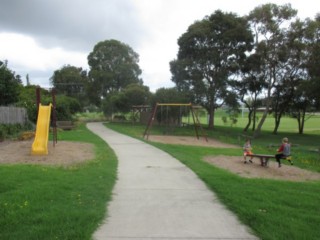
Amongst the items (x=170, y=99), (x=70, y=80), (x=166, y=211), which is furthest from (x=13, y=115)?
(x=70, y=80)

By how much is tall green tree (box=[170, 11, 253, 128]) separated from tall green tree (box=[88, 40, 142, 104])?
83.2 ft

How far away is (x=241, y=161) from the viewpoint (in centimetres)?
1538

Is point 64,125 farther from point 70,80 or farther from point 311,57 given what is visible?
point 70,80

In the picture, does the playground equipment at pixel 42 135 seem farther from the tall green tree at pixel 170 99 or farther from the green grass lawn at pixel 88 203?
the tall green tree at pixel 170 99

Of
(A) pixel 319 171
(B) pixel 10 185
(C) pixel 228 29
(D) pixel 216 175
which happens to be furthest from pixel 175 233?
(C) pixel 228 29

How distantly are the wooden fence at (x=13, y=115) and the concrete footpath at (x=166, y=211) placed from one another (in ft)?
55.9

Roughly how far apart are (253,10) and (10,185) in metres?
35.3

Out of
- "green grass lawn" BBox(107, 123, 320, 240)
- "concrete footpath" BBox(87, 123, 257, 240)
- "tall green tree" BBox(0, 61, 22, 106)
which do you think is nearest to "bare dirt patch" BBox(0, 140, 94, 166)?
"concrete footpath" BBox(87, 123, 257, 240)

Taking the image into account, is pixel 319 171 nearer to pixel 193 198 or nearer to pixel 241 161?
pixel 241 161

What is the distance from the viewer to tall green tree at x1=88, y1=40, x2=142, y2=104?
2756 inches

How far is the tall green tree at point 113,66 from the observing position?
7000 cm

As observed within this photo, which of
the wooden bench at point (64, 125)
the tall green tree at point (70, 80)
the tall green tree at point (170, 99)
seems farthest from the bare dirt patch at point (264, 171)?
the tall green tree at point (70, 80)

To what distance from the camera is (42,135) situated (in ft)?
53.8

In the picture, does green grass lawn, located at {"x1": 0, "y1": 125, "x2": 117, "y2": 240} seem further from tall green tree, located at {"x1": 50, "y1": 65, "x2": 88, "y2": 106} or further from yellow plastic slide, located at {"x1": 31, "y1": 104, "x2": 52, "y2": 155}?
tall green tree, located at {"x1": 50, "y1": 65, "x2": 88, "y2": 106}
